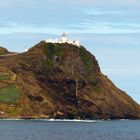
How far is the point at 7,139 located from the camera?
15200 centimetres

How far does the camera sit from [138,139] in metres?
176

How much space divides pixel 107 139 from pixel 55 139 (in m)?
16.6

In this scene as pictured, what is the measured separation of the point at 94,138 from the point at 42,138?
1793 cm

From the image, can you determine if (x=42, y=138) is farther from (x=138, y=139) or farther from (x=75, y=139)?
(x=138, y=139)

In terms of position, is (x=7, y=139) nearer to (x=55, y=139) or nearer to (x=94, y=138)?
(x=55, y=139)

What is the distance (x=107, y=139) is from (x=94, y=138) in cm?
436

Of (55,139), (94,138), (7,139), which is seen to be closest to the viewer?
(7,139)

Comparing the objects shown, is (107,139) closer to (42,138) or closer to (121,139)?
(121,139)

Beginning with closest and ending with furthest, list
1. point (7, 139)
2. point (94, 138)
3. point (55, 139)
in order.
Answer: point (7, 139)
point (55, 139)
point (94, 138)

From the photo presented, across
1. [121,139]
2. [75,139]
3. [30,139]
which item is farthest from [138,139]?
[30,139]

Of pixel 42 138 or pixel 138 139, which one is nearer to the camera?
pixel 42 138

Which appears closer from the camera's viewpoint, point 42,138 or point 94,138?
point 42,138

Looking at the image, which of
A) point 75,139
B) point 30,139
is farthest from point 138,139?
point 30,139

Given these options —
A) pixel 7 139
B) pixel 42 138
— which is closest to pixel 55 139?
pixel 42 138
